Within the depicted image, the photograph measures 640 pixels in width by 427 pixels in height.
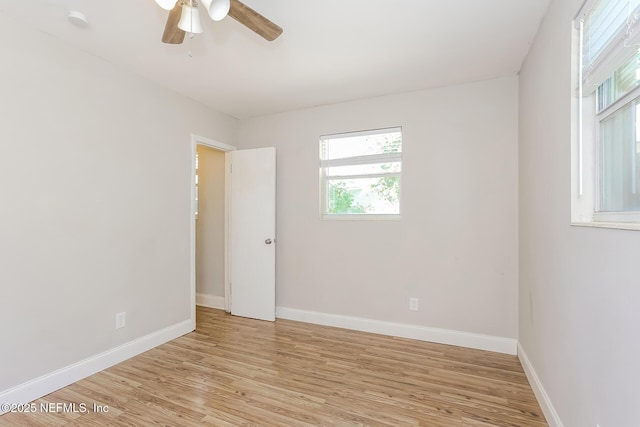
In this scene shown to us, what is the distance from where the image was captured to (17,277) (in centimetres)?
201

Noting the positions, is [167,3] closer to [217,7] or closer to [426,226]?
[217,7]

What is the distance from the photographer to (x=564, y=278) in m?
1.62

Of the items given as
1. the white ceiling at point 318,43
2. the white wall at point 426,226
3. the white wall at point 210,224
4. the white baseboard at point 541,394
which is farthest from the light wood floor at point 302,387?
the white ceiling at point 318,43

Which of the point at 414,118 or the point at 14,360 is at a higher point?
the point at 414,118

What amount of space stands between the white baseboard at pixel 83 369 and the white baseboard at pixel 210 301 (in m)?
0.88

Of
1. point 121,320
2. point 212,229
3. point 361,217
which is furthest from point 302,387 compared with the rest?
point 212,229

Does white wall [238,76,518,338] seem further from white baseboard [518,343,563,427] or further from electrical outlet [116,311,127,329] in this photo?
electrical outlet [116,311,127,329]

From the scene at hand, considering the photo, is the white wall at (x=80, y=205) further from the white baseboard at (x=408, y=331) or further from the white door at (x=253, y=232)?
the white baseboard at (x=408, y=331)

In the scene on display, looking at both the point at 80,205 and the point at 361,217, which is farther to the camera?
the point at 361,217

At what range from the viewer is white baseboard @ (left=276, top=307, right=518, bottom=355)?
2.82m

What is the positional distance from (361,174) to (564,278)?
216cm

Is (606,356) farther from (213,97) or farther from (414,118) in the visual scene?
(213,97)

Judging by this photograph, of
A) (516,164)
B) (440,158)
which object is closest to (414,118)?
A: (440,158)

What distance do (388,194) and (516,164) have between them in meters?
1.19
